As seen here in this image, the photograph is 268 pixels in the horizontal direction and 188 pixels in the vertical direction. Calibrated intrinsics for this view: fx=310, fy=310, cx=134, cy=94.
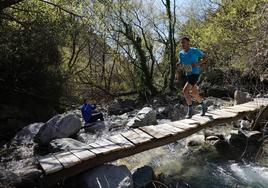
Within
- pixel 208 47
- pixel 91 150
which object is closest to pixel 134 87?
pixel 208 47

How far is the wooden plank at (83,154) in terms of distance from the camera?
16.8 ft

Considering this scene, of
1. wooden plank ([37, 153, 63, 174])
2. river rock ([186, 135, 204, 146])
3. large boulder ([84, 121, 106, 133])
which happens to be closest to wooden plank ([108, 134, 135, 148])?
wooden plank ([37, 153, 63, 174])

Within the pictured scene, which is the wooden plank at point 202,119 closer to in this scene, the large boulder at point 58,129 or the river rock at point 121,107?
the large boulder at point 58,129

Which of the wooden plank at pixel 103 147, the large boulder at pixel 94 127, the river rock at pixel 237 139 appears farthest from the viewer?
the large boulder at pixel 94 127

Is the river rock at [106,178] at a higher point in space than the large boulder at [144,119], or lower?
lower

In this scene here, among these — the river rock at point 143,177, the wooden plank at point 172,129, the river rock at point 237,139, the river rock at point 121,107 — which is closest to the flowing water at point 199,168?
the river rock at point 143,177

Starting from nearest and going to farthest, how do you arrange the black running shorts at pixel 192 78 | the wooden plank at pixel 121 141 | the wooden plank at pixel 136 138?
the wooden plank at pixel 121 141
the wooden plank at pixel 136 138
the black running shorts at pixel 192 78

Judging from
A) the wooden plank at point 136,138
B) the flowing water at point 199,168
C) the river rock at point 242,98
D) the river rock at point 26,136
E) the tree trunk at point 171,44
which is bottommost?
the flowing water at point 199,168

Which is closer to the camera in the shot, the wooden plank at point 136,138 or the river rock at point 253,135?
the wooden plank at point 136,138

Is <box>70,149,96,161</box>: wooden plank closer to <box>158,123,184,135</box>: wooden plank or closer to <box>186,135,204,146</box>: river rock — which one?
<box>158,123,184,135</box>: wooden plank

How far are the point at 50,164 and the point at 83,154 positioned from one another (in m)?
0.60

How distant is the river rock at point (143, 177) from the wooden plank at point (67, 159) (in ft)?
4.00

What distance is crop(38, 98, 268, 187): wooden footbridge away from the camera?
4.82 meters

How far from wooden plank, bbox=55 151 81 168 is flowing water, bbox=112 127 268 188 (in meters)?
1.86
